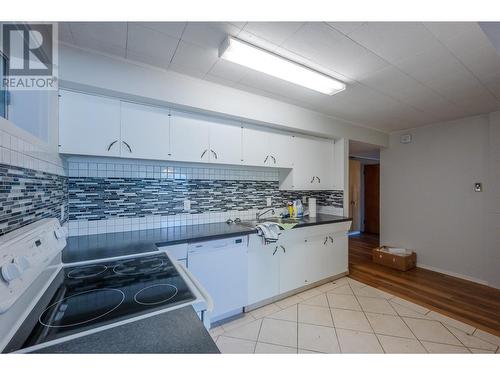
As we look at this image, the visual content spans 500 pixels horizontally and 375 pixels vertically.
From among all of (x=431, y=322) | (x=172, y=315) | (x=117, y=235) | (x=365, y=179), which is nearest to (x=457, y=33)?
(x=172, y=315)

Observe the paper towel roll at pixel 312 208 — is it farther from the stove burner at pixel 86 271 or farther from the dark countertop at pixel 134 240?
the stove burner at pixel 86 271

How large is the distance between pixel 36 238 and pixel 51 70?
3.95ft

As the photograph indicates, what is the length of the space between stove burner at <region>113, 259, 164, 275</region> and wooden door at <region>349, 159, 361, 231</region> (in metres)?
5.42

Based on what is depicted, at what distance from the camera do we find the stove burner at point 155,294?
0.87m

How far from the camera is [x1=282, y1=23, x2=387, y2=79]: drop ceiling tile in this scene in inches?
56.2

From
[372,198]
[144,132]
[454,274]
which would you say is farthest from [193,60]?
[372,198]

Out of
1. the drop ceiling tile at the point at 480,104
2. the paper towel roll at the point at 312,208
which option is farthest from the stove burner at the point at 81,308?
the drop ceiling tile at the point at 480,104

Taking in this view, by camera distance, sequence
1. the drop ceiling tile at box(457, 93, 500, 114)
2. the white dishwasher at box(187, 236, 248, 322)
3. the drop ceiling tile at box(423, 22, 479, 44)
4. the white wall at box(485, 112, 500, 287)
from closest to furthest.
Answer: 1. the drop ceiling tile at box(423, 22, 479, 44)
2. the white dishwasher at box(187, 236, 248, 322)
3. the drop ceiling tile at box(457, 93, 500, 114)
4. the white wall at box(485, 112, 500, 287)

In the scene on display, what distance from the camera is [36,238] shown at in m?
0.89

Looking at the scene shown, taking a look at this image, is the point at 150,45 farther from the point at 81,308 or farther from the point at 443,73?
the point at 443,73

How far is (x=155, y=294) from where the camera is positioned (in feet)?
3.04

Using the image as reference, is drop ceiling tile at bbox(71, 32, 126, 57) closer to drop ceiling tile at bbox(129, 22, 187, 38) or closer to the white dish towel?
drop ceiling tile at bbox(129, 22, 187, 38)

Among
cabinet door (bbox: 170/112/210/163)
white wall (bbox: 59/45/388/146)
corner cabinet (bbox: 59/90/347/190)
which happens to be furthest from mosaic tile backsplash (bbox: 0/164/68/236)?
cabinet door (bbox: 170/112/210/163)
